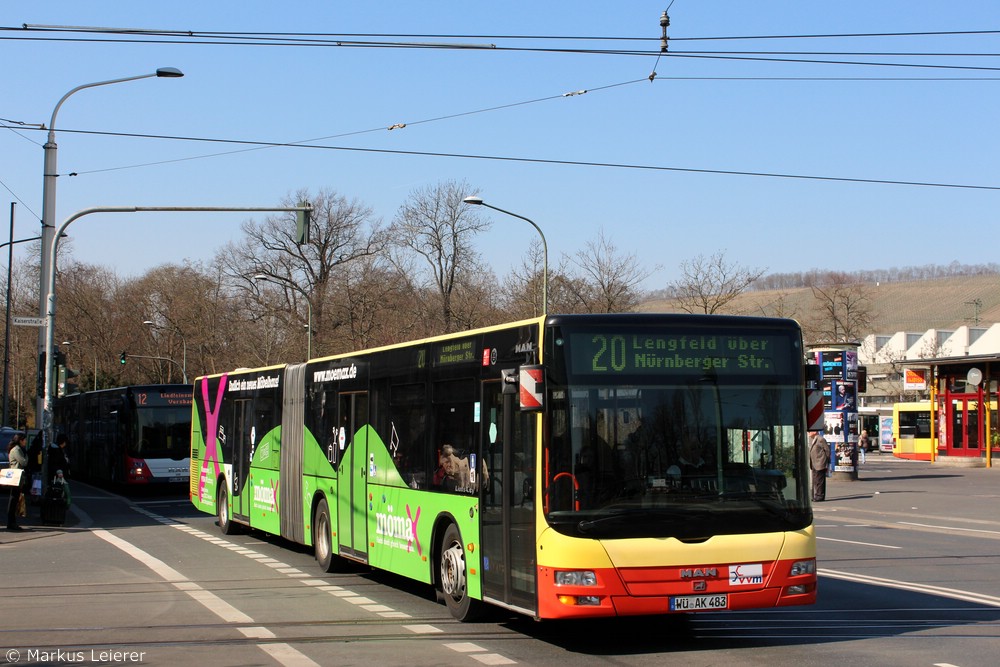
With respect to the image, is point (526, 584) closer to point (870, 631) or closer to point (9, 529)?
point (870, 631)

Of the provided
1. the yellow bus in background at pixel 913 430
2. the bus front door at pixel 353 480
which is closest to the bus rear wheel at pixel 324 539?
the bus front door at pixel 353 480

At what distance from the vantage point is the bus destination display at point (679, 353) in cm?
957

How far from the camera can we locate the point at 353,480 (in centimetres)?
1434

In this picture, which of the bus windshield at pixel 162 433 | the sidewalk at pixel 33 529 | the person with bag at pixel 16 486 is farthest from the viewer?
the bus windshield at pixel 162 433

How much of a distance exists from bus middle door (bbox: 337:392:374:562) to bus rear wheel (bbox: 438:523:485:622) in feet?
8.16

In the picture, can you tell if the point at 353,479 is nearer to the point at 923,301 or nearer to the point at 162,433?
the point at 162,433

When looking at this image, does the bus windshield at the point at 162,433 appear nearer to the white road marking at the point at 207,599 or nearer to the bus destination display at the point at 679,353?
the white road marking at the point at 207,599

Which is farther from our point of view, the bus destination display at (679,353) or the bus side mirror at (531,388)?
the bus destination display at (679,353)

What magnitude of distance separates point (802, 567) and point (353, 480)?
628 centimetres

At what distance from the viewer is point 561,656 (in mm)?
9312

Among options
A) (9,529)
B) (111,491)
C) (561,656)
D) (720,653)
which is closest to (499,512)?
(561,656)

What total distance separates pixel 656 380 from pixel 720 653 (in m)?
2.20

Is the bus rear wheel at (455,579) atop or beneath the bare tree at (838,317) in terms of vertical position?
beneath

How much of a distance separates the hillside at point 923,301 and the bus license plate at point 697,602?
375ft
